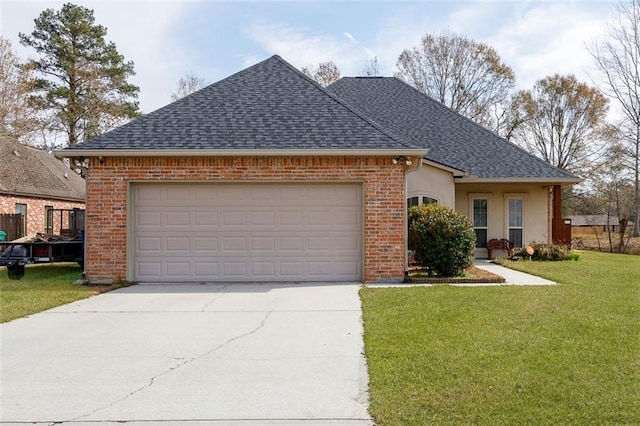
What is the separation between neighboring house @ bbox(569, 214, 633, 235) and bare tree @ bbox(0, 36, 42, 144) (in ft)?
104

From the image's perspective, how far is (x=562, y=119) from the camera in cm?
3806

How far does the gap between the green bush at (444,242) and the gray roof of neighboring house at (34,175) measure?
752 inches

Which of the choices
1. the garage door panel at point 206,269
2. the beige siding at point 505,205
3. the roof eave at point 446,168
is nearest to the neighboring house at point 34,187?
the garage door panel at point 206,269

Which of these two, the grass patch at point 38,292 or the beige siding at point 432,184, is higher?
the beige siding at point 432,184

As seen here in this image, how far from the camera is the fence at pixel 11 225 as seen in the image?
21.7 meters

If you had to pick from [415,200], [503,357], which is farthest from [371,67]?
[503,357]

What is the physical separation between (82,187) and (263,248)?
944 inches

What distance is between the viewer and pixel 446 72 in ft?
111

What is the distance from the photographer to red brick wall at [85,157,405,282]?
11.3 metres

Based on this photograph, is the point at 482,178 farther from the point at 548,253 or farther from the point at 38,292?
the point at 38,292

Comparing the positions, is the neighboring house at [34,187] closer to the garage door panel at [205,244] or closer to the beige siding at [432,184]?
the garage door panel at [205,244]

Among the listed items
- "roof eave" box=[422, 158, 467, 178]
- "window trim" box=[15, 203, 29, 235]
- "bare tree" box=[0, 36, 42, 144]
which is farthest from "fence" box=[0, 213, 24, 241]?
"roof eave" box=[422, 158, 467, 178]

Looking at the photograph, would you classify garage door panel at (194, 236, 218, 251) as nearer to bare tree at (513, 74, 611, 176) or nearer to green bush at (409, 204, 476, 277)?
green bush at (409, 204, 476, 277)

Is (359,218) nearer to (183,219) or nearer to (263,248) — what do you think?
(263,248)
